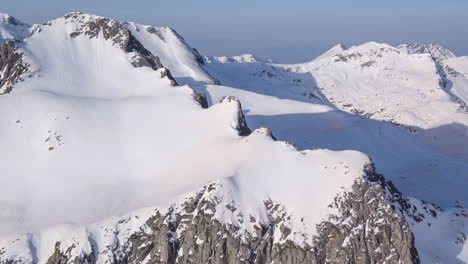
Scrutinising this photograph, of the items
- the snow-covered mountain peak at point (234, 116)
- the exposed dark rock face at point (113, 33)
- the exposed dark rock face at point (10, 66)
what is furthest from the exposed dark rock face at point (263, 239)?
the exposed dark rock face at point (113, 33)

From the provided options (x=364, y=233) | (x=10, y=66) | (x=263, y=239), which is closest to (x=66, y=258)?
(x=263, y=239)

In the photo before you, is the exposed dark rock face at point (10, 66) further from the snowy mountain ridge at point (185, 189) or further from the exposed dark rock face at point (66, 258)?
the exposed dark rock face at point (66, 258)

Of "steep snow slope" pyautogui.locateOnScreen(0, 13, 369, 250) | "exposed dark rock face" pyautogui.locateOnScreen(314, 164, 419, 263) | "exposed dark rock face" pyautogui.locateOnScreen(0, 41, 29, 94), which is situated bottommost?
"exposed dark rock face" pyautogui.locateOnScreen(314, 164, 419, 263)

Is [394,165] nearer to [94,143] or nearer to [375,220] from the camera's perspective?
[375,220]

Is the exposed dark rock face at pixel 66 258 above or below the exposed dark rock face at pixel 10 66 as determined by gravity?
below

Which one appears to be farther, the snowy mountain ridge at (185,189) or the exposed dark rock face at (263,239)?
the snowy mountain ridge at (185,189)

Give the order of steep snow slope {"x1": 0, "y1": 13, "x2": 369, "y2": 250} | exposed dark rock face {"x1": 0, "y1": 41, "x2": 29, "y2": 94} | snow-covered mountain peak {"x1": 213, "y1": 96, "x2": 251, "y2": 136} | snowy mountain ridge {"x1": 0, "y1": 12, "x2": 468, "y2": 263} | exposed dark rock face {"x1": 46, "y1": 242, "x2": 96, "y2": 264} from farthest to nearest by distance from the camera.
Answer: exposed dark rock face {"x1": 0, "y1": 41, "x2": 29, "y2": 94} < snow-covered mountain peak {"x1": 213, "y1": 96, "x2": 251, "y2": 136} < steep snow slope {"x1": 0, "y1": 13, "x2": 369, "y2": 250} < snowy mountain ridge {"x1": 0, "y1": 12, "x2": 468, "y2": 263} < exposed dark rock face {"x1": 46, "y1": 242, "x2": 96, "y2": 264}

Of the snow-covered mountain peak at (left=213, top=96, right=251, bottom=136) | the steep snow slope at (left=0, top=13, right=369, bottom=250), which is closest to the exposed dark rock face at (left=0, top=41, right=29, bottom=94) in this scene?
the steep snow slope at (left=0, top=13, right=369, bottom=250)

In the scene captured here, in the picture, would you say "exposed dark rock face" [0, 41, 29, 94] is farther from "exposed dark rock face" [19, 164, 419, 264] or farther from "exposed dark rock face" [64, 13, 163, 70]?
"exposed dark rock face" [19, 164, 419, 264]
